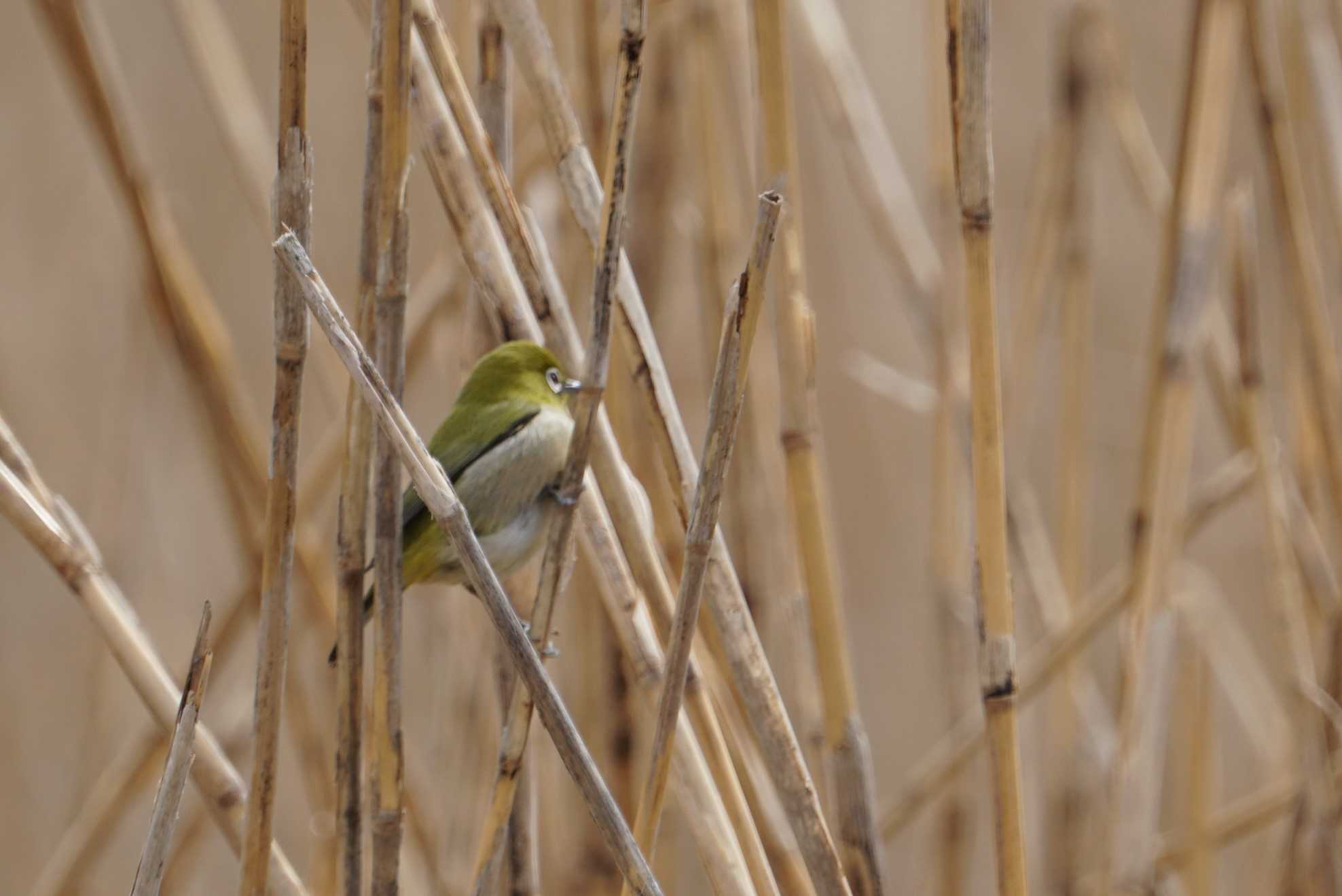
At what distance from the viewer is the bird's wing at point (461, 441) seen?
4.06 feet

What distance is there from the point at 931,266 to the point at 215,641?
1.04 m

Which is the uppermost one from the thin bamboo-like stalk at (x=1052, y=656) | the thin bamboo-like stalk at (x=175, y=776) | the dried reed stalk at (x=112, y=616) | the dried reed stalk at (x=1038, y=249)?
the dried reed stalk at (x=1038, y=249)

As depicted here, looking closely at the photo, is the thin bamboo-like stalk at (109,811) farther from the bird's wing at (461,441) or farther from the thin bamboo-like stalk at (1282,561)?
the thin bamboo-like stalk at (1282,561)

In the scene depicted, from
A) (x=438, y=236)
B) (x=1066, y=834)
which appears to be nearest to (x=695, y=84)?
(x=438, y=236)

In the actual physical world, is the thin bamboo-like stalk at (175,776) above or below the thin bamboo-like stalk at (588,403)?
below

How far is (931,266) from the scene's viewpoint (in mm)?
1755

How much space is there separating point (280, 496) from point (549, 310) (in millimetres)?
257

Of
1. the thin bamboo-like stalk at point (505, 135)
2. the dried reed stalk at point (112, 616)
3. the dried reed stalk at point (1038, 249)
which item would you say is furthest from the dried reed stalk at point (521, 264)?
the dried reed stalk at point (1038, 249)

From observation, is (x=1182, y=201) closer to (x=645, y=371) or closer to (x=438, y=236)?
(x=645, y=371)

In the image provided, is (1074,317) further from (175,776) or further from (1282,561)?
(175,776)

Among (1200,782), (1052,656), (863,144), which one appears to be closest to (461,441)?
(863,144)

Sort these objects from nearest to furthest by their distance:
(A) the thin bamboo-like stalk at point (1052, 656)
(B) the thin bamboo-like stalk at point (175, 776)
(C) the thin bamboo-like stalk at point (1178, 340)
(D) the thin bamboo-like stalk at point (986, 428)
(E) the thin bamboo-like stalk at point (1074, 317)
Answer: (B) the thin bamboo-like stalk at point (175, 776) < (D) the thin bamboo-like stalk at point (986, 428) < (C) the thin bamboo-like stalk at point (1178, 340) < (A) the thin bamboo-like stalk at point (1052, 656) < (E) the thin bamboo-like stalk at point (1074, 317)

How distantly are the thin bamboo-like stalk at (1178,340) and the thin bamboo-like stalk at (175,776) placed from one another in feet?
2.90

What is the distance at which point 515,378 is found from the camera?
4.00 ft
